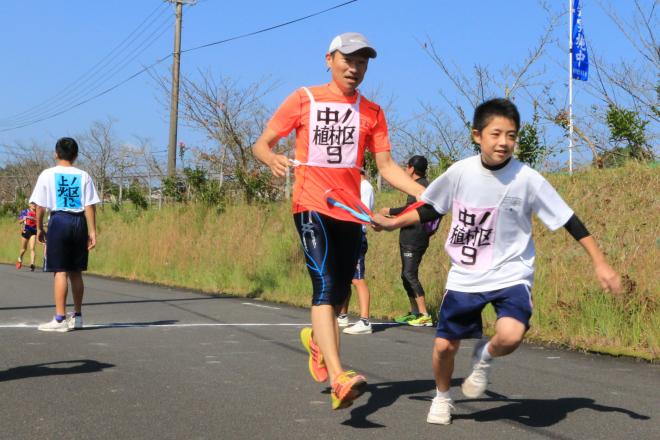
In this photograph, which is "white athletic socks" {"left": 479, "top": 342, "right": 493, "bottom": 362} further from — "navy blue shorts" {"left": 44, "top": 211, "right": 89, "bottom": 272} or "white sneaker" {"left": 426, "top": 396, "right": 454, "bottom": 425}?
"navy blue shorts" {"left": 44, "top": 211, "right": 89, "bottom": 272}

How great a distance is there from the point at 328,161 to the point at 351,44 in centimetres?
68

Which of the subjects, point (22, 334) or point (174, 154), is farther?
point (174, 154)

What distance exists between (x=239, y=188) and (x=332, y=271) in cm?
1623

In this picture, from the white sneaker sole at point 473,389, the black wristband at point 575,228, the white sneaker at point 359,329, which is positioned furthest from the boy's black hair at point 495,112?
the white sneaker at point 359,329

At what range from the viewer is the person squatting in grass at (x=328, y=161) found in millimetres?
4988

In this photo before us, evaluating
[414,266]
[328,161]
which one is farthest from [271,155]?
[414,266]

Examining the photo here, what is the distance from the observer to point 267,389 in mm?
5637

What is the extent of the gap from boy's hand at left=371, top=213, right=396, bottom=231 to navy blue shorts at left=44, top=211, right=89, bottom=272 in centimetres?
473

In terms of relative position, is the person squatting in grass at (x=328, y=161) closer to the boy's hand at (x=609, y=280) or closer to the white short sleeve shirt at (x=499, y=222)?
the white short sleeve shirt at (x=499, y=222)

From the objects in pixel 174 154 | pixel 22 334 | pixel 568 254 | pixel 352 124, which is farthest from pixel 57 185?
pixel 174 154

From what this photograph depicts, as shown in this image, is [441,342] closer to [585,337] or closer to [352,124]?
[352,124]

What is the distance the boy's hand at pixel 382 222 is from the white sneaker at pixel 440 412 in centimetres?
97

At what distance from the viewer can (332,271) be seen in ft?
16.4

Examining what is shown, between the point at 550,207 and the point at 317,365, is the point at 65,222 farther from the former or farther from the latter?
the point at 550,207
